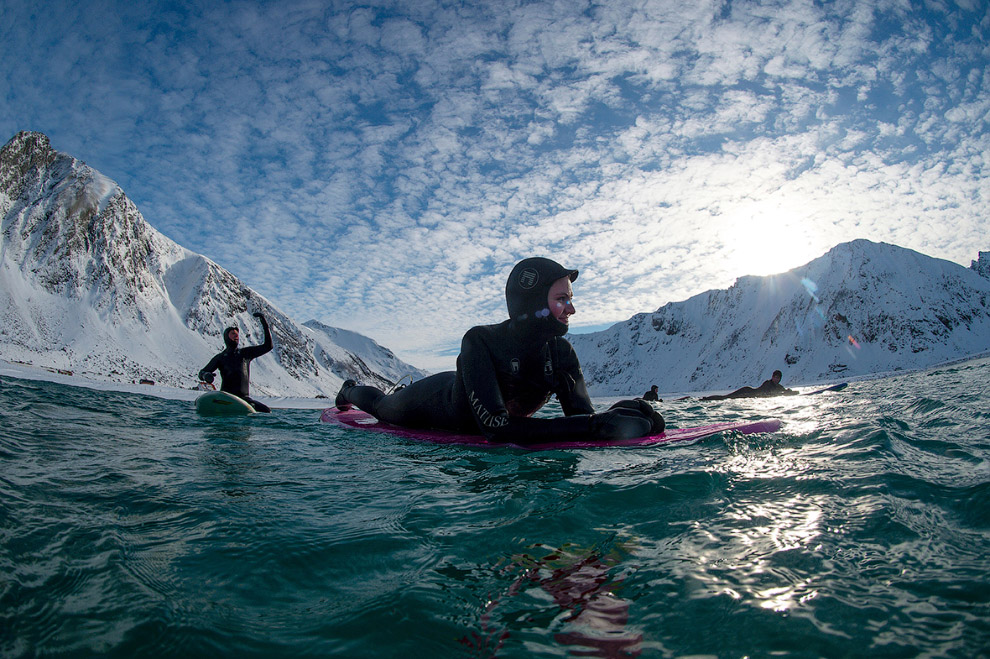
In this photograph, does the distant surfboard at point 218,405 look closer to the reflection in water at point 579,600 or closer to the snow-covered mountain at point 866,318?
the reflection in water at point 579,600

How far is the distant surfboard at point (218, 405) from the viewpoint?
9441 mm

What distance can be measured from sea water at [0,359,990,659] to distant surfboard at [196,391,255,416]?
5047mm

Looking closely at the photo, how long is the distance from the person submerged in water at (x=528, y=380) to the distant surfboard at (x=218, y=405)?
4797mm

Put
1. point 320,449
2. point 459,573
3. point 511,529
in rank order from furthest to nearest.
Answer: point 320,449 < point 511,529 < point 459,573

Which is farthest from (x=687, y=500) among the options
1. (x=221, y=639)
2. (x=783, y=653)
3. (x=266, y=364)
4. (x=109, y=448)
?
(x=266, y=364)

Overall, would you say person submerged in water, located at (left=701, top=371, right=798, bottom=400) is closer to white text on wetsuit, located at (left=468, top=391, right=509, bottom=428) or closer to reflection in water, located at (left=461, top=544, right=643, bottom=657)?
white text on wetsuit, located at (left=468, top=391, right=509, bottom=428)

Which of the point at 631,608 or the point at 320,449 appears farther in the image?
the point at 320,449

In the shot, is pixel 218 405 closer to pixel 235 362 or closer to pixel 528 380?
pixel 235 362

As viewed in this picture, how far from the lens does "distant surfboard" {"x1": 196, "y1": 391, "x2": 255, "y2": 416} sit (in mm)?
9441

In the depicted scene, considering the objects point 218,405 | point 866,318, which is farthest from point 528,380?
point 866,318

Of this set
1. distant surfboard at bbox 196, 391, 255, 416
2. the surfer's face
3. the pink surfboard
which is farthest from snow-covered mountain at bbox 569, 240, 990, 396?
distant surfboard at bbox 196, 391, 255, 416

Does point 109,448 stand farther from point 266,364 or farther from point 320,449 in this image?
point 266,364

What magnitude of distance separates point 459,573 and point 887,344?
183 metres

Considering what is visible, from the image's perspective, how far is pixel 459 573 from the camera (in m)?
2.26
